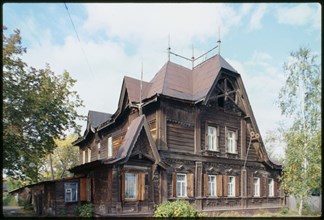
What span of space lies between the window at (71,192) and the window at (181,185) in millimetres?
5727

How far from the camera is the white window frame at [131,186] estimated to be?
45.3 feet

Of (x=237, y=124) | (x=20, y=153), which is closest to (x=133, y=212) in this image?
(x=20, y=153)

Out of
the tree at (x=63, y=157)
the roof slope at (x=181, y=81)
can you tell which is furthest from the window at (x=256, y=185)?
the tree at (x=63, y=157)

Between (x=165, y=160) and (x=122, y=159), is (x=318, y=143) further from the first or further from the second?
(x=122, y=159)

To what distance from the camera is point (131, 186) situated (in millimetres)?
13961

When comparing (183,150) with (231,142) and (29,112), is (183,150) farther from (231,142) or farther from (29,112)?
(29,112)

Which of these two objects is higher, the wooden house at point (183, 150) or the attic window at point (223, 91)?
the attic window at point (223, 91)

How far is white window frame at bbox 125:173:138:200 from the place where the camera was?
13812mm

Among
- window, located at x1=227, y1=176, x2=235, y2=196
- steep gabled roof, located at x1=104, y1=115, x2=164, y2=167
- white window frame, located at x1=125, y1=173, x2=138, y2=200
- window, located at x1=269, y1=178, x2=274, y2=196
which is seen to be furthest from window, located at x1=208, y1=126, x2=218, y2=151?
window, located at x1=269, y1=178, x2=274, y2=196

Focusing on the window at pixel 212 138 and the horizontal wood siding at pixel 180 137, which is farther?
the window at pixel 212 138

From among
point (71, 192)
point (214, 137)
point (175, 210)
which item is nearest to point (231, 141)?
point (214, 137)

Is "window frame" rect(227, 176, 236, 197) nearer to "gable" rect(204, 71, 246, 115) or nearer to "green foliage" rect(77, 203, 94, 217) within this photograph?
"gable" rect(204, 71, 246, 115)

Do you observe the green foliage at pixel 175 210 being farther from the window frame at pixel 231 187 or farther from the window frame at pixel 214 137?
the window frame at pixel 231 187

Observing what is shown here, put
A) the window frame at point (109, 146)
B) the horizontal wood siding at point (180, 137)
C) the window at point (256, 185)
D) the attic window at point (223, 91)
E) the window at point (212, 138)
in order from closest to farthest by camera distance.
Result: 1. the horizontal wood siding at point (180, 137)
2. the window at point (212, 138)
3. the attic window at point (223, 91)
4. the window at point (256, 185)
5. the window frame at point (109, 146)
